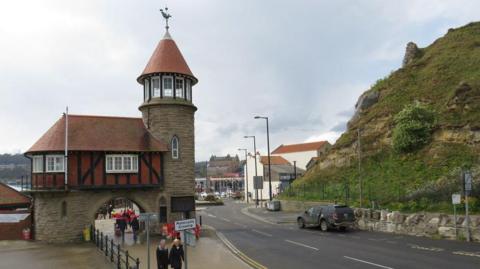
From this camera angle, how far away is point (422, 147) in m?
35.8

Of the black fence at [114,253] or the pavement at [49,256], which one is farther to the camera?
the pavement at [49,256]

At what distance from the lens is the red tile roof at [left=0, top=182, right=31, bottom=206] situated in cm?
3191

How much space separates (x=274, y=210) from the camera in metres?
45.0

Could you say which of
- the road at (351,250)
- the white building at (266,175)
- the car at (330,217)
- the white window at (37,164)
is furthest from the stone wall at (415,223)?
the white building at (266,175)

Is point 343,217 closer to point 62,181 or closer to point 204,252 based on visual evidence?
point 204,252

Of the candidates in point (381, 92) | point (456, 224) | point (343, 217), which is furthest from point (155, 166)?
point (381, 92)

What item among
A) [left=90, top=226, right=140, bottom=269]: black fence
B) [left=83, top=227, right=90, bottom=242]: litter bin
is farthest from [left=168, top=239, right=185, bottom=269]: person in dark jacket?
[left=83, top=227, right=90, bottom=242]: litter bin

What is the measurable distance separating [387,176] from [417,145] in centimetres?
436

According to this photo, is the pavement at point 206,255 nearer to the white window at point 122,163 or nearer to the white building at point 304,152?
the white window at point 122,163

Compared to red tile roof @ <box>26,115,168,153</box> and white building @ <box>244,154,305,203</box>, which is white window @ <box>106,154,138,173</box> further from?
white building @ <box>244,154,305,203</box>

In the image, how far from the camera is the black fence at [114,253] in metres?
15.2

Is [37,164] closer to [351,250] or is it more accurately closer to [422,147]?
[351,250]

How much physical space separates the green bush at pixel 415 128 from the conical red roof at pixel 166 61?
19.1 m

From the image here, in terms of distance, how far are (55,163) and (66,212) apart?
298 centimetres
